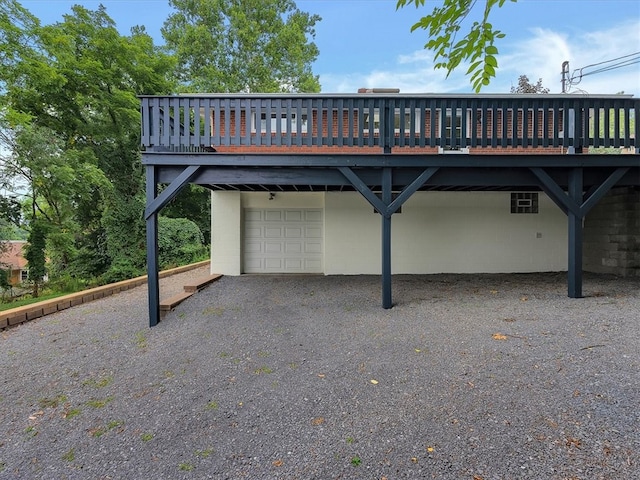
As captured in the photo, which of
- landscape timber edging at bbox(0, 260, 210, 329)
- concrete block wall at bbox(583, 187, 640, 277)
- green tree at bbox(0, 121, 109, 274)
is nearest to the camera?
landscape timber edging at bbox(0, 260, 210, 329)

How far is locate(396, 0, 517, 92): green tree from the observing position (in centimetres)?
250

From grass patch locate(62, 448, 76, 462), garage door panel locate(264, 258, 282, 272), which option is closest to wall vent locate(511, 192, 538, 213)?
garage door panel locate(264, 258, 282, 272)

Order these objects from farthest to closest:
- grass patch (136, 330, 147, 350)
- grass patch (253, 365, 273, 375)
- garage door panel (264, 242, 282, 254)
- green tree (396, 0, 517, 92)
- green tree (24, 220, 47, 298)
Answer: green tree (24, 220, 47, 298) < garage door panel (264, 242, 282, 254) < grass patch (136, 330, 147, 350) < grass patch (253, 365, 273, 375) < green tree (396, 0, 517, 92)

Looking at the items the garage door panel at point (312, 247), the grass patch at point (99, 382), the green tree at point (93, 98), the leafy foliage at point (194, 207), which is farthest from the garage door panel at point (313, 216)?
the leafy foliage at point (194, 207)

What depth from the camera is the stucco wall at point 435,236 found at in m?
8.88

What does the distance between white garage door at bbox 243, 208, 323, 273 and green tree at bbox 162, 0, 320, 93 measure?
1347 centimetres

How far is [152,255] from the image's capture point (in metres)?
5.11

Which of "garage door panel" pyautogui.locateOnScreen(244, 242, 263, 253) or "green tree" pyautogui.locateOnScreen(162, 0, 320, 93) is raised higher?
"green tree" pyautogui.locateOnScreen(162, 0, 320, 93)

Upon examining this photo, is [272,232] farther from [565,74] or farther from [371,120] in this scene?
[565,74]

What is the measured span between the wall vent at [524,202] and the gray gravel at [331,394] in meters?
3.96

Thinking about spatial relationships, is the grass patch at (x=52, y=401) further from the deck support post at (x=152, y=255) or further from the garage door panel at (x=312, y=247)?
the garage door panel at (x=312, y=247)

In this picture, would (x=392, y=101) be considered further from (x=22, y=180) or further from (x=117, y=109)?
(x=117, y=109)

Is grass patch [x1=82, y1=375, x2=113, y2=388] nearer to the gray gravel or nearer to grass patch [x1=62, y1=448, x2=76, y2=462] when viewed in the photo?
the gray gravel

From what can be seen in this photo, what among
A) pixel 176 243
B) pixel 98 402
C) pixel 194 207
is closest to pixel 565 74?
pixel 194 207
